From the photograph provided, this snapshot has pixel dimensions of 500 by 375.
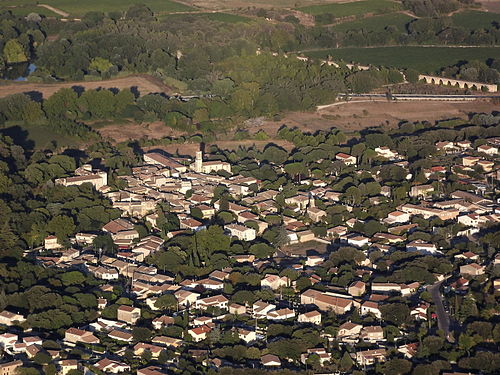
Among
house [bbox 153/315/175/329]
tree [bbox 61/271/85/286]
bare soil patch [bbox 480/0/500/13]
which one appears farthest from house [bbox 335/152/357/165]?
bare soil patch [bbox 480/0/500/13]

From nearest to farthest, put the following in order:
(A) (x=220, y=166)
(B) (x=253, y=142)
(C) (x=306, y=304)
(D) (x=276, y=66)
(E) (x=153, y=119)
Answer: (C) (x=306, y=304)
(A) (x=220, y=166)
(B) (x=253, y=142)
(E) (x=153, y=119)
(D) (x=276, y=66)

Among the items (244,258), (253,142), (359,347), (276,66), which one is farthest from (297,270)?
(276,66)

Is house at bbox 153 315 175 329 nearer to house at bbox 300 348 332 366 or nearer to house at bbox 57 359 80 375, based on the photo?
house at bbox 57 359 80 375

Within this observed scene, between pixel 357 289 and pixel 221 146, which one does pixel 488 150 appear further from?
pixel 357 289

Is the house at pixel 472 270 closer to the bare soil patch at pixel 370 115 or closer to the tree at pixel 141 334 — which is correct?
the tree at pixel 141 334

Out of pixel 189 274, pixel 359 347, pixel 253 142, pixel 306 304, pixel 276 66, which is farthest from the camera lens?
pixel 276 66

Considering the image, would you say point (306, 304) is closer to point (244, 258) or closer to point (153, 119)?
point (244, 258)

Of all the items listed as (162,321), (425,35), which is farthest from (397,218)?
(425,35)
